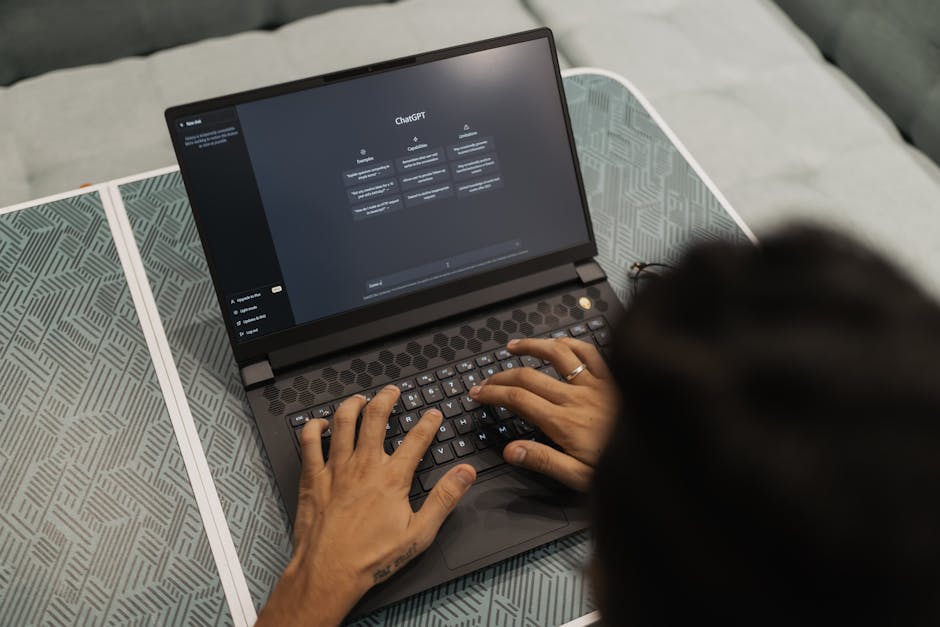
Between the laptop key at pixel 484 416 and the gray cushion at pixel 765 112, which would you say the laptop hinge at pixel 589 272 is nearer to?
the laptop key at pixel 484 416

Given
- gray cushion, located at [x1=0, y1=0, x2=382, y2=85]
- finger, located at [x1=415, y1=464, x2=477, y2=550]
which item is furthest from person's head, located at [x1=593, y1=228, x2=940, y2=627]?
gray cushion, located at [x1=0, y1=0, x2=382, y2=85]

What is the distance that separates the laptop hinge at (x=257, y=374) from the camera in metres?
0.92

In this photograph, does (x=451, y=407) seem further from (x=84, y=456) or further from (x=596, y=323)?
(x=84, y=456)

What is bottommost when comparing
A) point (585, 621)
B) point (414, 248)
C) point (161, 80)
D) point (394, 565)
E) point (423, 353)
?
point (585, 621)

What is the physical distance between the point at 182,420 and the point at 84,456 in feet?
0.34

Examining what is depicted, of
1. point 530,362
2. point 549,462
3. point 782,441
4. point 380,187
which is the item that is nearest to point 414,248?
point 380,187

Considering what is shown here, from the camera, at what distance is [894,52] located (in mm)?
1674

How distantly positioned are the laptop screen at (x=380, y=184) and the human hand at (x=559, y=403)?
0.46 ft

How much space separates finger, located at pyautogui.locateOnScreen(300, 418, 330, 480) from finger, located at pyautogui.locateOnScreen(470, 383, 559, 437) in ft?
0.57

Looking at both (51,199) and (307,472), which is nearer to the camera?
(307,472)

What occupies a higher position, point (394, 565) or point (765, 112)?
point (765, 112)

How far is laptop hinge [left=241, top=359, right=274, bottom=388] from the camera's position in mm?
924

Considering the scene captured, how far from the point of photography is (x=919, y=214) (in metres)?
1.45

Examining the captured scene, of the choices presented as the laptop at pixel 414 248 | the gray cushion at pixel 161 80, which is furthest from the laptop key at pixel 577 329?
the gray cushion at pixel 161 80
